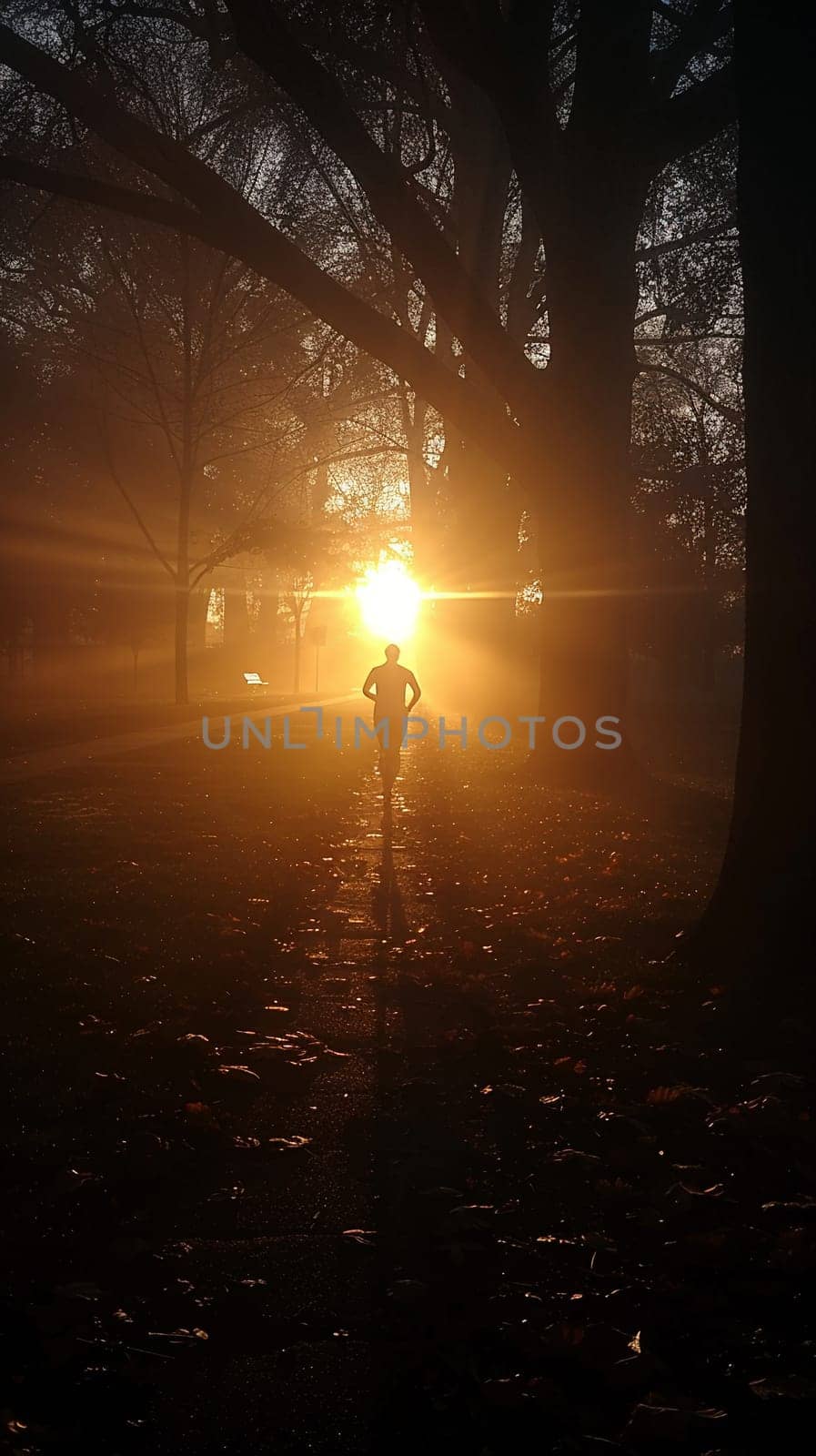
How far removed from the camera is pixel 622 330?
44.4ft

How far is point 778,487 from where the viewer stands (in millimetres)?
5781

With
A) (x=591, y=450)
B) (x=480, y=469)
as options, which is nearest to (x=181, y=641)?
(x=480, y=469)

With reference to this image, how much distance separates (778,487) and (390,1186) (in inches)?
153

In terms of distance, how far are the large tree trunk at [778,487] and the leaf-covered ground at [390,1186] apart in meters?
0.64

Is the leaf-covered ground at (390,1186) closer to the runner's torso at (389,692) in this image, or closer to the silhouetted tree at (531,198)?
the runner's torso at (389,692)

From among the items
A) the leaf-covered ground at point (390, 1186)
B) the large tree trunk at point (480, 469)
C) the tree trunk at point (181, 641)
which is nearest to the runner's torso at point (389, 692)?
the leaf-covered ground at point (390, 1186)

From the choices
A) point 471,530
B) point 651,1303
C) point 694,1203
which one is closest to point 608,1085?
point 694,1203

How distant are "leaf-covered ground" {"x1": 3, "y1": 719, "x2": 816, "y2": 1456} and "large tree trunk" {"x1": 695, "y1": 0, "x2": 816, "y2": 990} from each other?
0.64 m

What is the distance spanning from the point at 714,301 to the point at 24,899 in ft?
46.9

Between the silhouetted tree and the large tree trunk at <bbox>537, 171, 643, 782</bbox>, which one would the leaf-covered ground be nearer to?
the silhouetted tree

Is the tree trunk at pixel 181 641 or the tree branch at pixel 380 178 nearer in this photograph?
the tree branch at pixel 380 178

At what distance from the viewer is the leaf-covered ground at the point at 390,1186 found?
2514 mm

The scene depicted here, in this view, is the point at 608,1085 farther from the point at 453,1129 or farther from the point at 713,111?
the point at 713,111

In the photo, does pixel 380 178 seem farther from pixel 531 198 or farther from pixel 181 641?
pixel 181 641
